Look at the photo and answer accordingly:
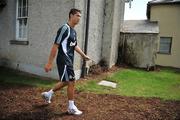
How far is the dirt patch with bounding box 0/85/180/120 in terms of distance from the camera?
6148 millimetres

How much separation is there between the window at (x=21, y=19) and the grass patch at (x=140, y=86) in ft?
12.3

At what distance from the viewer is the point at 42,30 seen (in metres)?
10.6

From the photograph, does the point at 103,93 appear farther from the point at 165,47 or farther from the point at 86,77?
the point at 165,47

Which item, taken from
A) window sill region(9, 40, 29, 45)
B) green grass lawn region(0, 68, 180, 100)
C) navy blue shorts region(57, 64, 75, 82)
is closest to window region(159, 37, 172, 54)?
green grass lawn region(0, 68, 180, 100)

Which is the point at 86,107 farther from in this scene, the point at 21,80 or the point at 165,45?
the point at 165,45

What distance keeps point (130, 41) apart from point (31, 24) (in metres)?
6.78

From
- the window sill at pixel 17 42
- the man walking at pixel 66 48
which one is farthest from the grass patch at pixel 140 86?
the window sill at pixel 17 42

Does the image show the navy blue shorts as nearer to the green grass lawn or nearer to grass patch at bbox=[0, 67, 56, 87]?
the green grass lawn

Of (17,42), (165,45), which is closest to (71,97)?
(17,42)

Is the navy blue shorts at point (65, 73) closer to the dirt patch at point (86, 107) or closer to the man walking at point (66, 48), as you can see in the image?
the man walking at point (66, 48)

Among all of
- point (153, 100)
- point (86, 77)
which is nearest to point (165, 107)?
point (153, 100)

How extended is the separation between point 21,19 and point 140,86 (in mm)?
5869

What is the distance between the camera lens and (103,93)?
866cm

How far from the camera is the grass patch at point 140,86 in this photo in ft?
29.7
